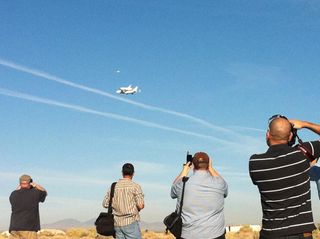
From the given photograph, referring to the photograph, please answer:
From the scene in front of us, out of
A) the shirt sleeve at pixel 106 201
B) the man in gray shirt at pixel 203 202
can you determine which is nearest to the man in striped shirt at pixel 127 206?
the shirt sleeve at pixel 106 201

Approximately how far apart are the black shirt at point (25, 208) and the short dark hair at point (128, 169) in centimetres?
287

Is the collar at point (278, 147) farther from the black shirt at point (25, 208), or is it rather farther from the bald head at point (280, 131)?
the black shirt at point (25, 208)

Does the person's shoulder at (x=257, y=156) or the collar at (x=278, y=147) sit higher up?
the collar at (x=278, y=147)

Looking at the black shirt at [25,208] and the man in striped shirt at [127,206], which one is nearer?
the man in striped shirt at [127,206]

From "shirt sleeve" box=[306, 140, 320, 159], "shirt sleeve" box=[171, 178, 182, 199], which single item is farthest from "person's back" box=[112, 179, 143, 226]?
"shirt sleeve" box=[306, 140, 320, 159]

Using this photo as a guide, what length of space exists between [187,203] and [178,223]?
1.00 ft

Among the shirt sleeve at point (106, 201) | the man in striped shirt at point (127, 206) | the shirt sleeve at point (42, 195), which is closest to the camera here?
the man in striped shirt at point (127, 206)

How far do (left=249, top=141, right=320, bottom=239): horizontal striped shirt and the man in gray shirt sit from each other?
266cm

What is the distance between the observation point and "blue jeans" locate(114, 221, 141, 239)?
36.8ft

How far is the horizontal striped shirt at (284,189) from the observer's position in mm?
5562

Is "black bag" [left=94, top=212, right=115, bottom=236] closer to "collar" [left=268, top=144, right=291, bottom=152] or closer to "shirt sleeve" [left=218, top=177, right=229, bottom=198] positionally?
"shirt sleeve" [left=218, top=177, right=229, bottom=198]

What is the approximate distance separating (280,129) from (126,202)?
19.5ft

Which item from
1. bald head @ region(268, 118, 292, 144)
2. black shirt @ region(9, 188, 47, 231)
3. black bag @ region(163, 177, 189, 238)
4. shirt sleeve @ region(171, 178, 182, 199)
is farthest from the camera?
black shirt @ region(9, 188, 47, 231)

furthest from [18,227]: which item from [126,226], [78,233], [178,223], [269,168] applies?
[78,233]
